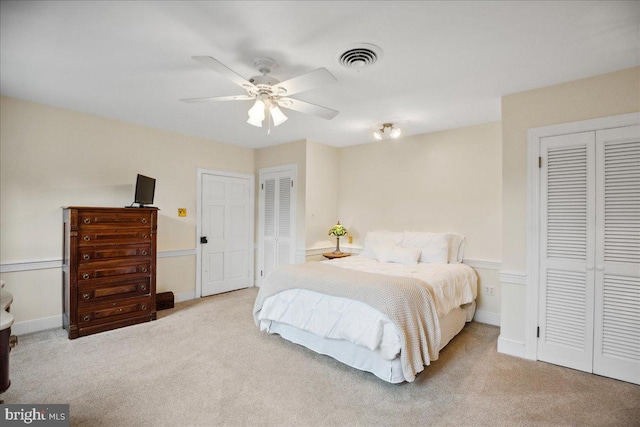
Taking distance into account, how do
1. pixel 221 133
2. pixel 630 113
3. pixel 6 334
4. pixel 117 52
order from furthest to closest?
pixel 221 133, pixel 630 113, pixel 117 52, pixel 6 334

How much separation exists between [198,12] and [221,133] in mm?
2812

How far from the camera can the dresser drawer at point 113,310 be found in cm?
325

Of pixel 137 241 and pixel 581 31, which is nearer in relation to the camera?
pixel 581 31

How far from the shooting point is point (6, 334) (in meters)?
1.27

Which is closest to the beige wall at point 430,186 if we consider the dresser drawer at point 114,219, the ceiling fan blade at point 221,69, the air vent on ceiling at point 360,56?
the air vent on ceiling at point 360,56

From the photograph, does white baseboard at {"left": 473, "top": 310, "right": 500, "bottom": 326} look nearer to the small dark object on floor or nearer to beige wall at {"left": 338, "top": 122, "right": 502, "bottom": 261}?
beige wall at {"left": 338, "top": 122, "right": 502, "bottom": 261}

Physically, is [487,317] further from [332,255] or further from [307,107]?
[307,107]

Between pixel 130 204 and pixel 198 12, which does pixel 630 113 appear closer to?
pixel 198 12

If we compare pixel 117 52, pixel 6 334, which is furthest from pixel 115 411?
pixel 117 52

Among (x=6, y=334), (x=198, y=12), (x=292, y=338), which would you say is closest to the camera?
(x=6, y=334)

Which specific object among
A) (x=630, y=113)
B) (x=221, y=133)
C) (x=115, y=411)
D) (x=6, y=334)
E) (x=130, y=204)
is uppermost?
(x=221, y=133)

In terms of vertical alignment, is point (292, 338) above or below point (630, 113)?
below

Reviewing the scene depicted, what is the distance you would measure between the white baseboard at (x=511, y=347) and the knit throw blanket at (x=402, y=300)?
2.98 feet

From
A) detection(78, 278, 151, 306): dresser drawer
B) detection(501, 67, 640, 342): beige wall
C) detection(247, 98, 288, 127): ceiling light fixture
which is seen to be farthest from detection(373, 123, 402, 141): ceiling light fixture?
detection(78, 278, 151, 306): dresser drawer
